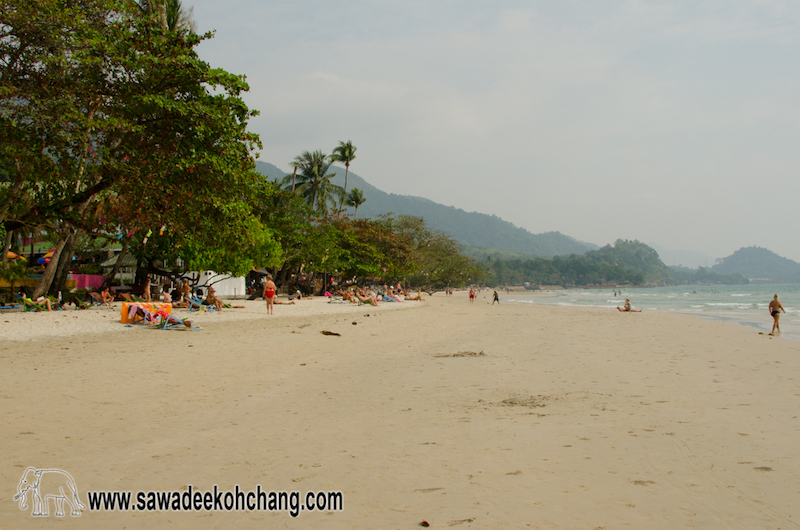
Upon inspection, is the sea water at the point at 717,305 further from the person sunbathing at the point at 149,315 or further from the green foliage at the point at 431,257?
the person sunbathing at the point at 149,315

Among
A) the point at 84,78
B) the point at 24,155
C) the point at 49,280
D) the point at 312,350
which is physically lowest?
the point at 312,350

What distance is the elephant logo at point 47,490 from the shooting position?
3.14m

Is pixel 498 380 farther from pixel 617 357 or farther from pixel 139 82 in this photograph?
pixel 139 82

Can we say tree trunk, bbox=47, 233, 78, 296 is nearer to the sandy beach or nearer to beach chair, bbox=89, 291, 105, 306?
beach chair, bbox=89, 291, 105, 306

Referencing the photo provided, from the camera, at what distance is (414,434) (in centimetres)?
482

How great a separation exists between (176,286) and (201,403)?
996 inches

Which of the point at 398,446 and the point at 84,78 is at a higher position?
the point at 84,78

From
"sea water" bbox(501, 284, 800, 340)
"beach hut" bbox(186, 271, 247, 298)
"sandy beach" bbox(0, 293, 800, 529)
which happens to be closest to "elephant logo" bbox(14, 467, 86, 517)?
"sandy beach" bbox(0, 293, 800, 529)

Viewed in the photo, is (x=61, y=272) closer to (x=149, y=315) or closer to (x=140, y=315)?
(x=140, y=315)

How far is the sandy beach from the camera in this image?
125 inches

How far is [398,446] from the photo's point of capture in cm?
444

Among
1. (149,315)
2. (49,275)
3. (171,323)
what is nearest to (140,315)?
(149,315)

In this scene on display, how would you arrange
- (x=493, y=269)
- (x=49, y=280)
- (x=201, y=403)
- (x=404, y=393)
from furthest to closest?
(x=493, y=269) < (x=49, y=280) < (x=404, y=393) < (x=201, y=403)

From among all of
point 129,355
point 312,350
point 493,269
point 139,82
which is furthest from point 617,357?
point 493,269
